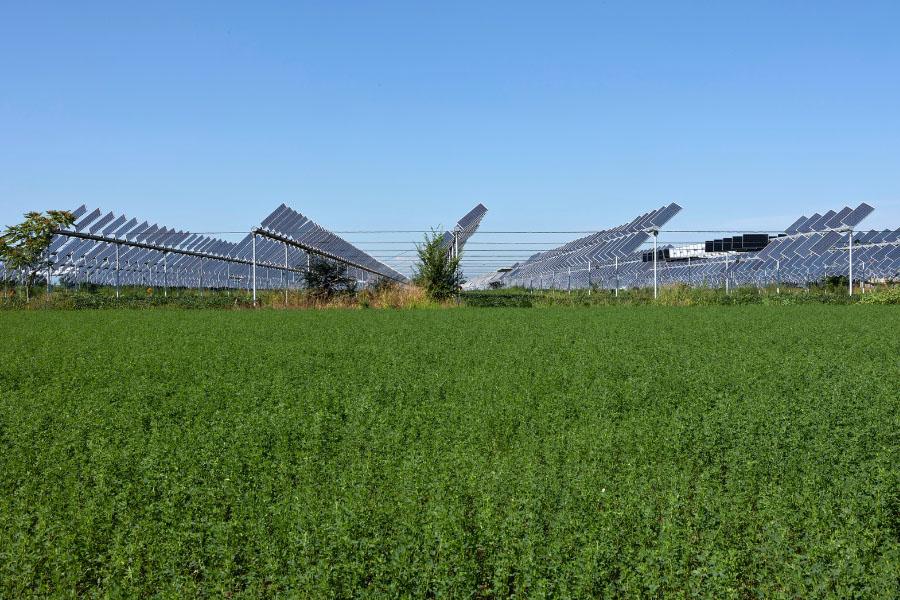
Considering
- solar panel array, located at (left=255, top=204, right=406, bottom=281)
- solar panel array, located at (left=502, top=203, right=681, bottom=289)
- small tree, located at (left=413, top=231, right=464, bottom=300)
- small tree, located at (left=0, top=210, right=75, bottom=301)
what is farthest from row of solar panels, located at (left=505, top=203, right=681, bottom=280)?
small tree, located at (left=0, top=210, right=75, bottom=301)

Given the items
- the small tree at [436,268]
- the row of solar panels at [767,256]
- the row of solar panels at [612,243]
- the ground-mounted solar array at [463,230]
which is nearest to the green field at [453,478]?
the small tree at [436,268]

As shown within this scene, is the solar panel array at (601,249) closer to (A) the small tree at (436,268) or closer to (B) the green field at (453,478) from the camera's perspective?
(A) the small tree at (436,268)

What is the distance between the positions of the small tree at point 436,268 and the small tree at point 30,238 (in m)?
13.4

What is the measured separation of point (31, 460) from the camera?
5.27 meters

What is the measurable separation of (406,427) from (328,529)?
2.27 metres

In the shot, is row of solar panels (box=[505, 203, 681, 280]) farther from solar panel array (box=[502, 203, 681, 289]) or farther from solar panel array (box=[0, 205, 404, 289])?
solar panel array (box=[0, 205, 404, 289])

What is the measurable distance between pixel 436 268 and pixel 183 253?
19.6m

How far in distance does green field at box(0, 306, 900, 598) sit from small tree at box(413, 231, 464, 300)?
1835 cm

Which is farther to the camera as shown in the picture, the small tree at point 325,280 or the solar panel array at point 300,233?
the small tree at point 325,280

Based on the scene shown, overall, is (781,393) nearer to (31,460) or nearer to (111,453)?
(111,453)

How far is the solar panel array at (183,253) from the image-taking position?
30656 millimetres

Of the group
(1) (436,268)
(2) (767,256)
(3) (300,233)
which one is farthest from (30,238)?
(2) (767,256)

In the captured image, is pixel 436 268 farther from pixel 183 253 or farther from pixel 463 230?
pixel 183 253

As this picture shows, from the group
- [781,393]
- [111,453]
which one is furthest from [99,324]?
[781,393]
